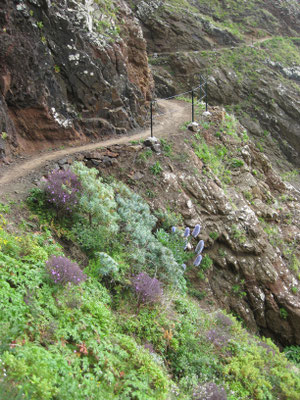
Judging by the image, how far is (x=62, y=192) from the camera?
6.52 meters

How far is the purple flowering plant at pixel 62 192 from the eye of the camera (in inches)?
256

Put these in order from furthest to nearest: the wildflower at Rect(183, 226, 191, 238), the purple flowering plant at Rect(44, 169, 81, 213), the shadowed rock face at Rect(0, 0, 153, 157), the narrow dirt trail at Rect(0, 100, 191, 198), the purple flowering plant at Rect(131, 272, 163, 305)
A: the shadowed rock face at Rect(0, 0, 153, 157) < the wildflower at Rect(183, 226, 191, 238) < the narrow dirt trail at Rect(0, 100, 191, 198) < the purple flowering plant at Rect(44, 169, 81, 213) < the purple flowering plant at Rect(131, 272, 163, 305)

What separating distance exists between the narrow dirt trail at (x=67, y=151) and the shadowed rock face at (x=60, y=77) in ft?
1.69

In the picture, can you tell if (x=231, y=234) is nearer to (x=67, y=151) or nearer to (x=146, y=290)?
(x=146, y=290)

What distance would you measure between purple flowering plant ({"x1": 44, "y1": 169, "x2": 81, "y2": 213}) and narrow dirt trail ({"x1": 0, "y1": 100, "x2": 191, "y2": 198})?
0.87 meters

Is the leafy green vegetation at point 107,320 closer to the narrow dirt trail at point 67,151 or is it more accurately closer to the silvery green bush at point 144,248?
the silvery green bush at point 144,248

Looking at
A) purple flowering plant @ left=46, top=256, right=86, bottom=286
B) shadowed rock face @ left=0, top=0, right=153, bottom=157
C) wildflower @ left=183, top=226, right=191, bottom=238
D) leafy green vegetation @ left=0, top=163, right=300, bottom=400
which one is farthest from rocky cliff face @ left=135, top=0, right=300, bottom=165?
purple flowering plant @ left=46, top=256, right=86, bottom=286

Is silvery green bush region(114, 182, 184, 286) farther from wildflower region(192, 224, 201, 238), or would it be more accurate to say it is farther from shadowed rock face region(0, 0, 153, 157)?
shadowed rock face region(0, 0, 153, 157)

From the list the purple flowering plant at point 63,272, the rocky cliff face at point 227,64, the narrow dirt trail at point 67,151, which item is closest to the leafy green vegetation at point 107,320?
the purple flowering plant at point 63,272

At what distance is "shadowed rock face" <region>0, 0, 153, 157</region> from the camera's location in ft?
29.2

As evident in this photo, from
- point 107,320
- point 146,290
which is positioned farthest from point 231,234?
point 107,320

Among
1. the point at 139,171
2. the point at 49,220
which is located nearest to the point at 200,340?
the point at 49,220

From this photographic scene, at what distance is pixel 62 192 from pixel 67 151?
3.57 metres

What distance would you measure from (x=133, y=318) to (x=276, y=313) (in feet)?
20.4
